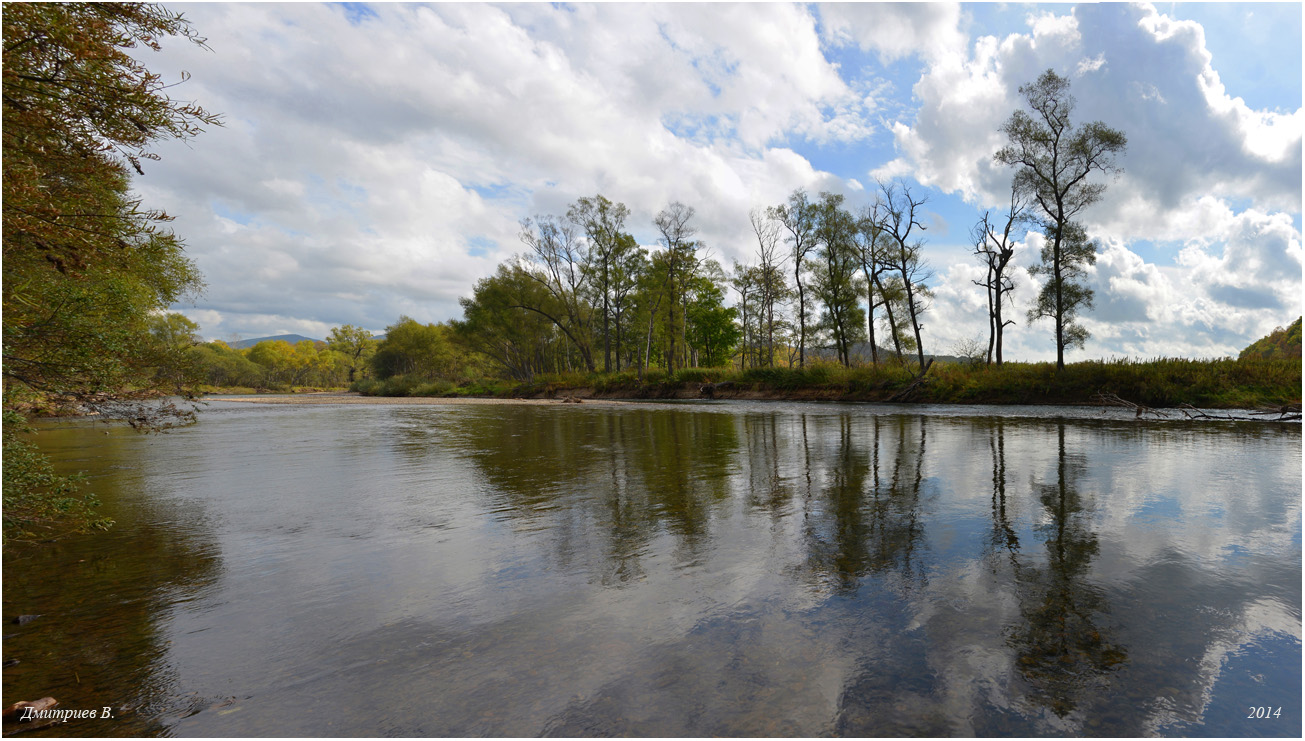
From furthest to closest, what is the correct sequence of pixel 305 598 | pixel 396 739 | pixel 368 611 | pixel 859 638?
pixel 305 598, pixel 368 611, pixel 859 638, pixel 396 739

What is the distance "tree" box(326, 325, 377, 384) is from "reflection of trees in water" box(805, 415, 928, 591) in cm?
12445

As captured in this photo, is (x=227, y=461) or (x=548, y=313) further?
(x=548, y=313)

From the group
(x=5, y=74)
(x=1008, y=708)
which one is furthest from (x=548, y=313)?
(x=1008, y=708)

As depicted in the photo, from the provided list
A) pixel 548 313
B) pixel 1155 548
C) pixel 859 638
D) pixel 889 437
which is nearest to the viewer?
pixel 859 638

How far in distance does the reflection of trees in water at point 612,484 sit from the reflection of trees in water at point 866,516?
135 centimetres

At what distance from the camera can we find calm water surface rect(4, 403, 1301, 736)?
9.39 ft

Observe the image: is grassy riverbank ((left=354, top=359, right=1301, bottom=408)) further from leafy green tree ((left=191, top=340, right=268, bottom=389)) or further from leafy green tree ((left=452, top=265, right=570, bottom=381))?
leafy green tree ((left=191, top=340, right=268, bottom=389))

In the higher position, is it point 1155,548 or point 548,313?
point 548,313

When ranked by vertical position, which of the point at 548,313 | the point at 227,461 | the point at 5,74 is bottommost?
the point at 227,461

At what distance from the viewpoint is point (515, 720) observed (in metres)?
2.77

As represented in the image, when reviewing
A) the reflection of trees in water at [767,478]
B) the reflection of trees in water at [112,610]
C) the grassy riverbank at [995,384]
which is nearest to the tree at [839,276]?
the grassy riverbank at [995,384]

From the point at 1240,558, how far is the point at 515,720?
6584 mm

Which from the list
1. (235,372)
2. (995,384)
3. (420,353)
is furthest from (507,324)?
(235,372)

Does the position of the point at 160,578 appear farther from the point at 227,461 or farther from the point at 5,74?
the point at 227,461
